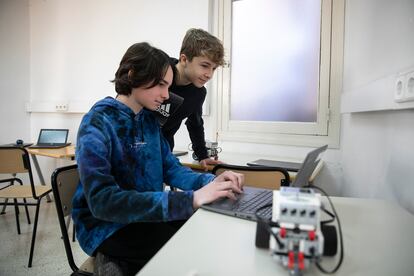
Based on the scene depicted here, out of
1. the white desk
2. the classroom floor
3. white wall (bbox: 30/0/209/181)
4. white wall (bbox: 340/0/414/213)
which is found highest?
white wall (bbox: 30/0/209/181)

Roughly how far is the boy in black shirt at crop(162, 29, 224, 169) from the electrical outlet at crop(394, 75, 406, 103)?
3.08 feet

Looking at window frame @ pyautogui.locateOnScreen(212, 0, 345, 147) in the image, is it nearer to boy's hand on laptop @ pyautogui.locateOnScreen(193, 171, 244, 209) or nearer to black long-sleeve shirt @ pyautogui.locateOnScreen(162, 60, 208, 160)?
black long-sleeve shirt @ pyautogui.locateOnScreen(162, 60, 208, 160)

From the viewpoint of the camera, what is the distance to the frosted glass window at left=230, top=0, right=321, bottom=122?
92.7 inches

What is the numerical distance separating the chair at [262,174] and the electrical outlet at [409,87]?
0.62 meters

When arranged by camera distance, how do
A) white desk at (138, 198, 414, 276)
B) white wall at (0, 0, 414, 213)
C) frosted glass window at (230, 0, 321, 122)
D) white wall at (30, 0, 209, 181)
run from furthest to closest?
white wall at (30, 0, 209, 181) < frosted glass window at (230, 0, 321, 122) < white wall at (0, 0, 414, 213) < white desk at (138, 198, 414, 276)

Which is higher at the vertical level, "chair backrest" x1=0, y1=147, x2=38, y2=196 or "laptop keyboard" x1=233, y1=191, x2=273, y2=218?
"laptop keyboard" x1=233, y1=191, x2=273, y2=218

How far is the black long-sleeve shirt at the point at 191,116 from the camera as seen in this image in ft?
5.85

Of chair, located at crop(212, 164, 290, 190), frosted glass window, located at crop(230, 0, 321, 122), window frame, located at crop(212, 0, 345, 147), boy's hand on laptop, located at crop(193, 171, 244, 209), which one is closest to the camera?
boy's hand on laptop, located at crop(193, 171, 244, 209)

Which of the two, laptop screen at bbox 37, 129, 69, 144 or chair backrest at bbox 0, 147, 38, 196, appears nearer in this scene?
chair backrest at bbox 0, 147, 38, 196

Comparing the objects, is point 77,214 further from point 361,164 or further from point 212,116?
point 212,116

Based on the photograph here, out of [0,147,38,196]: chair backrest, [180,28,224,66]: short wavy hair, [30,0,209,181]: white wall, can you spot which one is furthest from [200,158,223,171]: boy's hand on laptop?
[0,147,38,196]: chair backrest

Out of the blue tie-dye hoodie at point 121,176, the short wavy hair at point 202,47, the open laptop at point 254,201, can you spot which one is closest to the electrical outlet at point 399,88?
the open laptop at point 254,201

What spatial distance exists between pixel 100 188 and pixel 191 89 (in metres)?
1.17

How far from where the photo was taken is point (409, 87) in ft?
2.70
